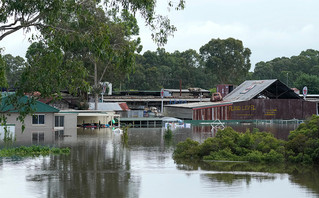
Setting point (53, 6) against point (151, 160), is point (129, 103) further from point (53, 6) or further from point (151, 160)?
point (53, 6)

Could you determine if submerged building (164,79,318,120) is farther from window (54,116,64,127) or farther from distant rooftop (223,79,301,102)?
window (54,116,64,127)

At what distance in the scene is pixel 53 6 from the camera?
19625 mm

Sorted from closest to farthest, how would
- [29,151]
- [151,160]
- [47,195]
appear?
1. [47,195]
2. [151,160]
3. [29,151]

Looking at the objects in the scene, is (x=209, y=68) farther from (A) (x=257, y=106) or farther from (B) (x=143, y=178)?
(B) (x=143, y=178)

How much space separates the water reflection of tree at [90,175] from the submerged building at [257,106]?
175ft

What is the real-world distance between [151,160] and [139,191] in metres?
10.3

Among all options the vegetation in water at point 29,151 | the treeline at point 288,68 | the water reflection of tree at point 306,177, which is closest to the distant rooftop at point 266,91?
the vegetation in water at point 29,151

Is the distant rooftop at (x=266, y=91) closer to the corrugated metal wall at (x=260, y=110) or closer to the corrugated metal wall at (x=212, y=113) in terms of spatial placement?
the corrugated metal wall at (x=260, y=110)

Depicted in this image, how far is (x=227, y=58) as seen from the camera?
144m

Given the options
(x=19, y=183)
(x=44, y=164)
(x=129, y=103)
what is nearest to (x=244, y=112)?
(x=129, y=103)

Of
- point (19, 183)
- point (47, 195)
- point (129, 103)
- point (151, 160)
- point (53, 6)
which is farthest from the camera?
point (129, 103)

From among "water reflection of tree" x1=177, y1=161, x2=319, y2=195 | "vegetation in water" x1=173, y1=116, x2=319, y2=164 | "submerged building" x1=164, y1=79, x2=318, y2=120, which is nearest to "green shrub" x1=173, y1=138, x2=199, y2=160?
"vegetation in water" x1=173, y1=116, x2=319, y2=164

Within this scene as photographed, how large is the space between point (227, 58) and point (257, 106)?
51913 millimetres

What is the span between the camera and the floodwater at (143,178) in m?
22.3
